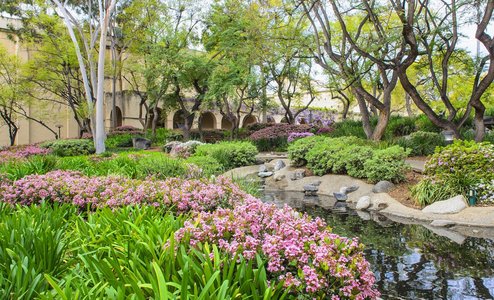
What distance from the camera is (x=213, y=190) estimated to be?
519cm

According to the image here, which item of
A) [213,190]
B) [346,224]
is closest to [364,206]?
[346,224]

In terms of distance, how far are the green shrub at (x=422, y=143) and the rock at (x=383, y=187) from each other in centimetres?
461

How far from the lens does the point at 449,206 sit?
7688mm

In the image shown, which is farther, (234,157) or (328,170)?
(234,157)

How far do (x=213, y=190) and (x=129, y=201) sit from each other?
3.45 feet

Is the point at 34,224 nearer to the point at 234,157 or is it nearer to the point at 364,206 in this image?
the point at 364,206

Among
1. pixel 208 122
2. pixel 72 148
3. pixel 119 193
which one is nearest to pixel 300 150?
pixel 119 193

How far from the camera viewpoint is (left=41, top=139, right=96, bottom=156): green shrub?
62.5ft

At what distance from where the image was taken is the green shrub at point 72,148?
750 inches

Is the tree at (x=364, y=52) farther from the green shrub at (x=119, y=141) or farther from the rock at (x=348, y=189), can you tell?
the green shrub at (x=119, y=141)

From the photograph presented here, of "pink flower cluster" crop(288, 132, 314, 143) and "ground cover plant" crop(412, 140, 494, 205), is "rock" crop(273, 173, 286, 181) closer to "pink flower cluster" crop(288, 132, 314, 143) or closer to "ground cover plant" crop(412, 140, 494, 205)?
"ground cover plant" crop(412, 140, 494, 205)

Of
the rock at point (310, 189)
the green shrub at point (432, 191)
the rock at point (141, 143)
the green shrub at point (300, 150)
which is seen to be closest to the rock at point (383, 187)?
the green shrub at point (432, 191)

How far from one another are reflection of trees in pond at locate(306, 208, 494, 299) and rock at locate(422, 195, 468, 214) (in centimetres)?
95

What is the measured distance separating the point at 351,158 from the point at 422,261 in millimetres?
6215
